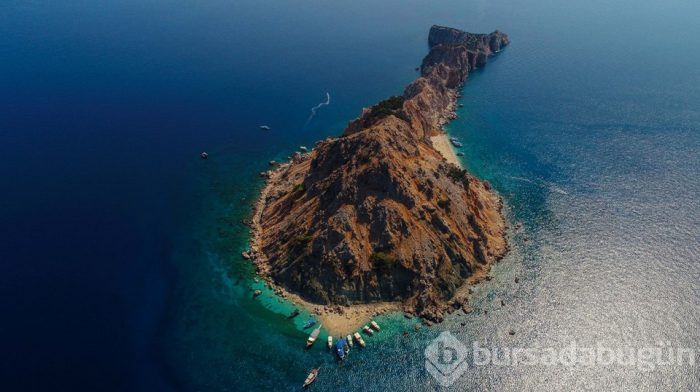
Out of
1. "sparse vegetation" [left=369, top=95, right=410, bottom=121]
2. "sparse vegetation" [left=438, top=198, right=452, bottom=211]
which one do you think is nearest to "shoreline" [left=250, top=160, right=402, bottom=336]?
"sparse vegetation" [left=438, top=198, right=452, bottom=211]

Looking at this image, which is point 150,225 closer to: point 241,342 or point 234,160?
point 234,160

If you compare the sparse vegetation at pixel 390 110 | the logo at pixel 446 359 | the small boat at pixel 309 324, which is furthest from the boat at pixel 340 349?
the sparse vegetation at pixel 390 110

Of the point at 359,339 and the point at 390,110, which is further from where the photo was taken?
the point at 390,110

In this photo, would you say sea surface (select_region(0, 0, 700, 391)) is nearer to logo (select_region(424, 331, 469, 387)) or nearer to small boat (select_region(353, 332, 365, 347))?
logo (select_region(424, 331, 469, 387))

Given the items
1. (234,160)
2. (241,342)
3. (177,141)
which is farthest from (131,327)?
(177,141)

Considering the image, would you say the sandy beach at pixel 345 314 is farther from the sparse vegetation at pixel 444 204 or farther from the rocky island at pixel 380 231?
the sparse vegetation at pixel 444 204

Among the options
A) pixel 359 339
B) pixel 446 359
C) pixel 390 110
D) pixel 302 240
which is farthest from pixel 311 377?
pixel 390 110

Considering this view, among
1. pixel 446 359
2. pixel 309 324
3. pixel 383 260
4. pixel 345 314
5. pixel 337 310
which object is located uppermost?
pixel 383 260

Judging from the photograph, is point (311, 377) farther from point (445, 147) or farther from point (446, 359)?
point (445, 147)
